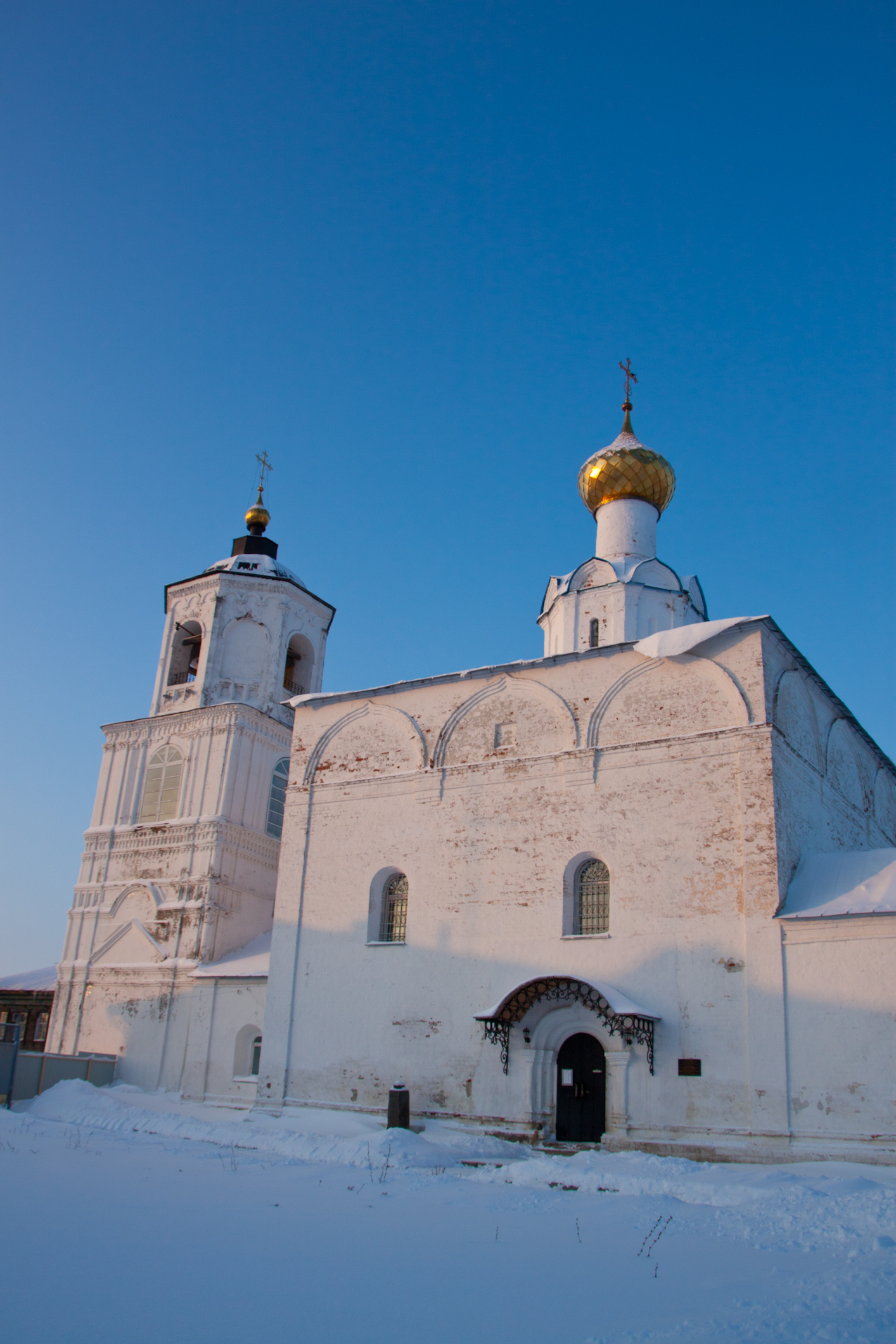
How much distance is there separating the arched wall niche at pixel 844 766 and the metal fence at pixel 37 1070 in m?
12.7

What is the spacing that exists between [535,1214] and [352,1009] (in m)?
7.46

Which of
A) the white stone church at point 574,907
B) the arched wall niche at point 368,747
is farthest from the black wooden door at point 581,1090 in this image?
the arched wall niche at point 368,747

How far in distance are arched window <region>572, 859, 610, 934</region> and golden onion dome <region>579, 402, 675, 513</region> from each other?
315 inches

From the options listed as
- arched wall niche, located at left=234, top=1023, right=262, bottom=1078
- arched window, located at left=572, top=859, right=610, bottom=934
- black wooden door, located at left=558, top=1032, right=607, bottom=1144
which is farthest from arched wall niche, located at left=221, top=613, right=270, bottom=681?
black wooden door, located at left=558, top=1032, right=607, bottom=1144

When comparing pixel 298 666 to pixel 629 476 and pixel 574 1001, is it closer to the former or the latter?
pixel 629 476

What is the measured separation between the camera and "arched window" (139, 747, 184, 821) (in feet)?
66.6

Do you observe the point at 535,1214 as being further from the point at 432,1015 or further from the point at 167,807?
the point at 167,807

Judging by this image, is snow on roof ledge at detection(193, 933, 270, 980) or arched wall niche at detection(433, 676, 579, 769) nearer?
arched wall niche at detection(433, 676, 579, 769)

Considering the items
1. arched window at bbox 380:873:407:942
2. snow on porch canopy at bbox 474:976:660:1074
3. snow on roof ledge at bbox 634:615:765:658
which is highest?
snow on roof ledge at bbox 634:615:765:658

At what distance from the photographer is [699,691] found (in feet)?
43.7

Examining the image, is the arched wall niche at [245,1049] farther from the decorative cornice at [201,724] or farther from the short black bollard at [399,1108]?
the decorative cornice at [201,724]

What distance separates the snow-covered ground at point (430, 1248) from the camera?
4.45m

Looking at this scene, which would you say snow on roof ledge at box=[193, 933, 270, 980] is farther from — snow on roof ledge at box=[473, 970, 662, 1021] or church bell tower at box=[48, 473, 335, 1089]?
snow on roof ledge at box=[473, 970, 662, 1021]

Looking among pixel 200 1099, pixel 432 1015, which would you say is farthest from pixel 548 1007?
pixel 200 1099
